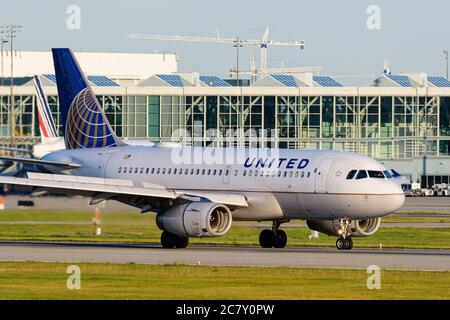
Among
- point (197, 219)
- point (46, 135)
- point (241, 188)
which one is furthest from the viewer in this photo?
point (46, 135)

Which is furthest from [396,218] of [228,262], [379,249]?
[228,262]

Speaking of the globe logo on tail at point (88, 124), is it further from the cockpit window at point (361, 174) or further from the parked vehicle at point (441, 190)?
the parked vehicle at point (441, 190)

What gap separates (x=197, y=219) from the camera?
52219 mm

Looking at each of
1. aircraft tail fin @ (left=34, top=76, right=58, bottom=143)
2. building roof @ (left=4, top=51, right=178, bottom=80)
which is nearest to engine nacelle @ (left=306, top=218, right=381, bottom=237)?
aircraft tail fin @ (left=34, top=76, right=58, bottom=143)

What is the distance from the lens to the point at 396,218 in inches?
3504

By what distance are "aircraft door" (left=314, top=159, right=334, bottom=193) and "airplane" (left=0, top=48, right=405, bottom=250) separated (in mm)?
42

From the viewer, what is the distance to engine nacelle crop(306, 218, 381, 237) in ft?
179

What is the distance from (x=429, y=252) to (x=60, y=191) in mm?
15851

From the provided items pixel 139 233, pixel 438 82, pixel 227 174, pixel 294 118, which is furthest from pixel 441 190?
pixel 227 174

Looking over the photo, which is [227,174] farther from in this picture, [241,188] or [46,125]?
[46,125]

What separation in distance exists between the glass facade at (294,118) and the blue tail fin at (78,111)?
85579 millimetres

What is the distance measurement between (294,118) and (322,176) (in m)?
98.9

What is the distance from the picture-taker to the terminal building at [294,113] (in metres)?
Result: 151
